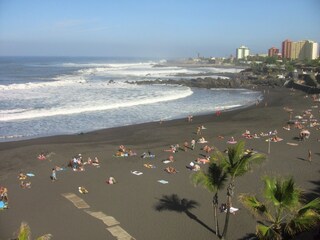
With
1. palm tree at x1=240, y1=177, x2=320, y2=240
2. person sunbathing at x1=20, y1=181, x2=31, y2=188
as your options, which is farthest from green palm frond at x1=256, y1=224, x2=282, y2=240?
person sunbathing at x1=20, y1=181, x2=31, y2=188

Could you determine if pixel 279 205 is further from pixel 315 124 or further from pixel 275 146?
pixel 315 124

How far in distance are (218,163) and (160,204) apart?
171 inches

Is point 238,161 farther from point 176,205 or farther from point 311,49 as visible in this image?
point 311,49

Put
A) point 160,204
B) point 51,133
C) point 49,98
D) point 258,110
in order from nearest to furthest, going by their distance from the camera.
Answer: point 160,204 < point 51,133 < point 258,110 < point 49,98

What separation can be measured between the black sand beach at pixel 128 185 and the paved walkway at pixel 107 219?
3 centimetres

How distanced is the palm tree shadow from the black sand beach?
0.03 meters

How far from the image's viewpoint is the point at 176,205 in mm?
12305

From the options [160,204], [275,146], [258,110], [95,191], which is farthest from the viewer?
[258,110]

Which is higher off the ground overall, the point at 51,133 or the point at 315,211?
the point at 315,211

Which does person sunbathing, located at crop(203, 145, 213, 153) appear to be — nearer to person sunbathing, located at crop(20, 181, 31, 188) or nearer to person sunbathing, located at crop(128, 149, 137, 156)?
person sunbathing, located at crop(128, 149, 137, 156)

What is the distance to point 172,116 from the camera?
3050 cm

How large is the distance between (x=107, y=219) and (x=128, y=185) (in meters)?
3.07

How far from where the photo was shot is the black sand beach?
420 inches

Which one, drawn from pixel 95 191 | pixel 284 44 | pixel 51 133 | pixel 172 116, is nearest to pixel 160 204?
pixel 95 191
